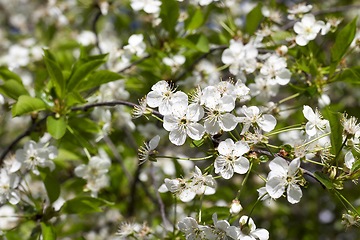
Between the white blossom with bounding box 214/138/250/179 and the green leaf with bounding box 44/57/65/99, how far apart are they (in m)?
1.06

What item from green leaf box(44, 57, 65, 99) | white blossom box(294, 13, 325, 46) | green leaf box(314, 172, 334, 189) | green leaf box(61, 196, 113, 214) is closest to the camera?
green leaf box(314, 172, 334, 189)

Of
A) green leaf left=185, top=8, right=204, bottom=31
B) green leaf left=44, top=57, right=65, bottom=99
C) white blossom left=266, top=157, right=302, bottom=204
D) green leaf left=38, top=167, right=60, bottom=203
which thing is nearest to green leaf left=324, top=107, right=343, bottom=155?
white blossom left=266, top=157, right=302, bottom=204

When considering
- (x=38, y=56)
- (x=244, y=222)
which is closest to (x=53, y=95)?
(x=244, y=222)

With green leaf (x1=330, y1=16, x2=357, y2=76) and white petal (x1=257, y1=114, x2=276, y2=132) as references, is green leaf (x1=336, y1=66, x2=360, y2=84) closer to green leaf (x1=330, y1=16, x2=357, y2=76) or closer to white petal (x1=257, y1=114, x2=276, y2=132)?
green leaf (x1=330, y1=16, x2=357, y2=76)

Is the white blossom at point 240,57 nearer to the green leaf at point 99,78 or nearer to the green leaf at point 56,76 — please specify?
the green leaf at point 99,78

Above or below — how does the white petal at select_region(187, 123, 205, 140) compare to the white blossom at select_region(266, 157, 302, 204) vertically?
above

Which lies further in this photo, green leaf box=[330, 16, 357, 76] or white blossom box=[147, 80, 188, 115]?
green leaf box=[330, 16, 357, 76]

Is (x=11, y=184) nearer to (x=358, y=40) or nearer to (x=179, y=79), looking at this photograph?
(x=179, y=79)

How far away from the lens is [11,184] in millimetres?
1758

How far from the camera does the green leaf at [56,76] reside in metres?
1.57

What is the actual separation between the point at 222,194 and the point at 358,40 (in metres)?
1.72

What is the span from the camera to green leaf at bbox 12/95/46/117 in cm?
145

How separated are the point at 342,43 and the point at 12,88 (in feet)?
6.92

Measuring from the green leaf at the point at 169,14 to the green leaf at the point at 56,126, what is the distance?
1.08 metres
